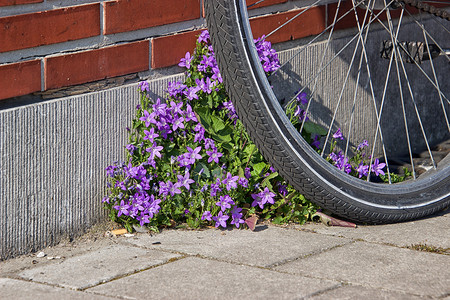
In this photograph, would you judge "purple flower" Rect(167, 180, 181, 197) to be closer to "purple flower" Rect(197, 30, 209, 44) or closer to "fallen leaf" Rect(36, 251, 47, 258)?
"fallen leaf" Rect(36, 251, 47, 258)

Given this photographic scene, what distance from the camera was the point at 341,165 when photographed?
3.19 metres

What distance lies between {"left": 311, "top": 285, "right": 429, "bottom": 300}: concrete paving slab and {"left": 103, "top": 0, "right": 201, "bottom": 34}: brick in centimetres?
126

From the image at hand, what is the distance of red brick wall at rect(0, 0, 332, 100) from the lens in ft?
8.42

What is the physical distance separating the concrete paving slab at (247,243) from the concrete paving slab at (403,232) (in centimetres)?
10

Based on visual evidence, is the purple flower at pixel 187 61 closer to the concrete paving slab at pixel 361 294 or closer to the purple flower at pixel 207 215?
the purple flower at pixel 207 215

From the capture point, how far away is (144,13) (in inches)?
114

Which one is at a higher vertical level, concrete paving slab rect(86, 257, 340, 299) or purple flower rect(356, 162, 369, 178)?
purple flower rect(356, 162, 369, 178)

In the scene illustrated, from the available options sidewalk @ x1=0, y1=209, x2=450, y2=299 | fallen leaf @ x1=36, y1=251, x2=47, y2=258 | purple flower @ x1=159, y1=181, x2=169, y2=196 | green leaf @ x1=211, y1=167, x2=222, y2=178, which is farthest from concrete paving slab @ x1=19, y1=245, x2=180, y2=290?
green leaf @ x1=211, y1=167, x2=222, y2=178

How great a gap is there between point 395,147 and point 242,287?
192 cm

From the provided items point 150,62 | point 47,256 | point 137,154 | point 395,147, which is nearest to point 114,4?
point 150,62

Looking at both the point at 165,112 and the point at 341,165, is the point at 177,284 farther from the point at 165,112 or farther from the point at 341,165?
the point at 341,165

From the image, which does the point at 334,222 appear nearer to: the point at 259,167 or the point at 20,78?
the point at 259,167

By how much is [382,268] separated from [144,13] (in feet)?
4.18

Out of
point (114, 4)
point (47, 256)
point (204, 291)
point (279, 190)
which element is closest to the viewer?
point (204, 291)
